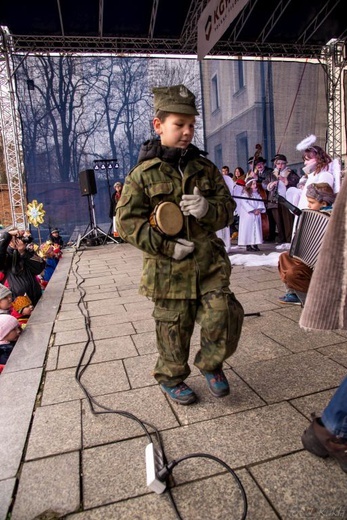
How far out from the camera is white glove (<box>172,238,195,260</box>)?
1.88m

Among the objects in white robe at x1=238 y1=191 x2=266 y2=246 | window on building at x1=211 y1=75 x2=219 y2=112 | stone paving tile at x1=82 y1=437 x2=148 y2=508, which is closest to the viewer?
stone paving tile at x1=82 y1=437 x2=148 y2=508

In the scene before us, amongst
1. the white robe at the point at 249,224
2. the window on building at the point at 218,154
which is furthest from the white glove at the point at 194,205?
the window on building at the point at 218,154

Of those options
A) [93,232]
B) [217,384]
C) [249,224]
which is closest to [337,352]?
[217,384]

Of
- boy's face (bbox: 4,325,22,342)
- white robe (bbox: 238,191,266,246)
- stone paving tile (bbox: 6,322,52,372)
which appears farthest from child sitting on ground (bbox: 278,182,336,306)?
white robe (bbox: 238,191,266,246)

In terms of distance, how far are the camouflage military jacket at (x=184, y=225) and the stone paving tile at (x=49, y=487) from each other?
890 millimetres

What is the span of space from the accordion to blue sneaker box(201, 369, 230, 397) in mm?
1280

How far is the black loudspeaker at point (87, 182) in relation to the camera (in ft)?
34.7

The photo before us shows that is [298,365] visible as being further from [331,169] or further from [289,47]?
[289,47]

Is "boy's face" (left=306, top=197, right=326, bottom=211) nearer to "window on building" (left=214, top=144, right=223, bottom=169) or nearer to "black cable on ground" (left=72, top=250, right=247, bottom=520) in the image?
"black cable on ground" (left=72, top=250, right=247, bottom=520)

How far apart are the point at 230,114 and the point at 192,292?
10528 mm

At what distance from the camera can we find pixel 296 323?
3.34 meters

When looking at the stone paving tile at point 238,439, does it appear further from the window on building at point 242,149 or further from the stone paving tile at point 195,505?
the window on building at point 242,149

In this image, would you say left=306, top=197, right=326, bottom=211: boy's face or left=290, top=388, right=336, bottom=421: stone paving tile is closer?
left=290, top=388, right=336, bottom=421: stone paving tile

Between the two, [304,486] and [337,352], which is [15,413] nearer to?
[304,486]
